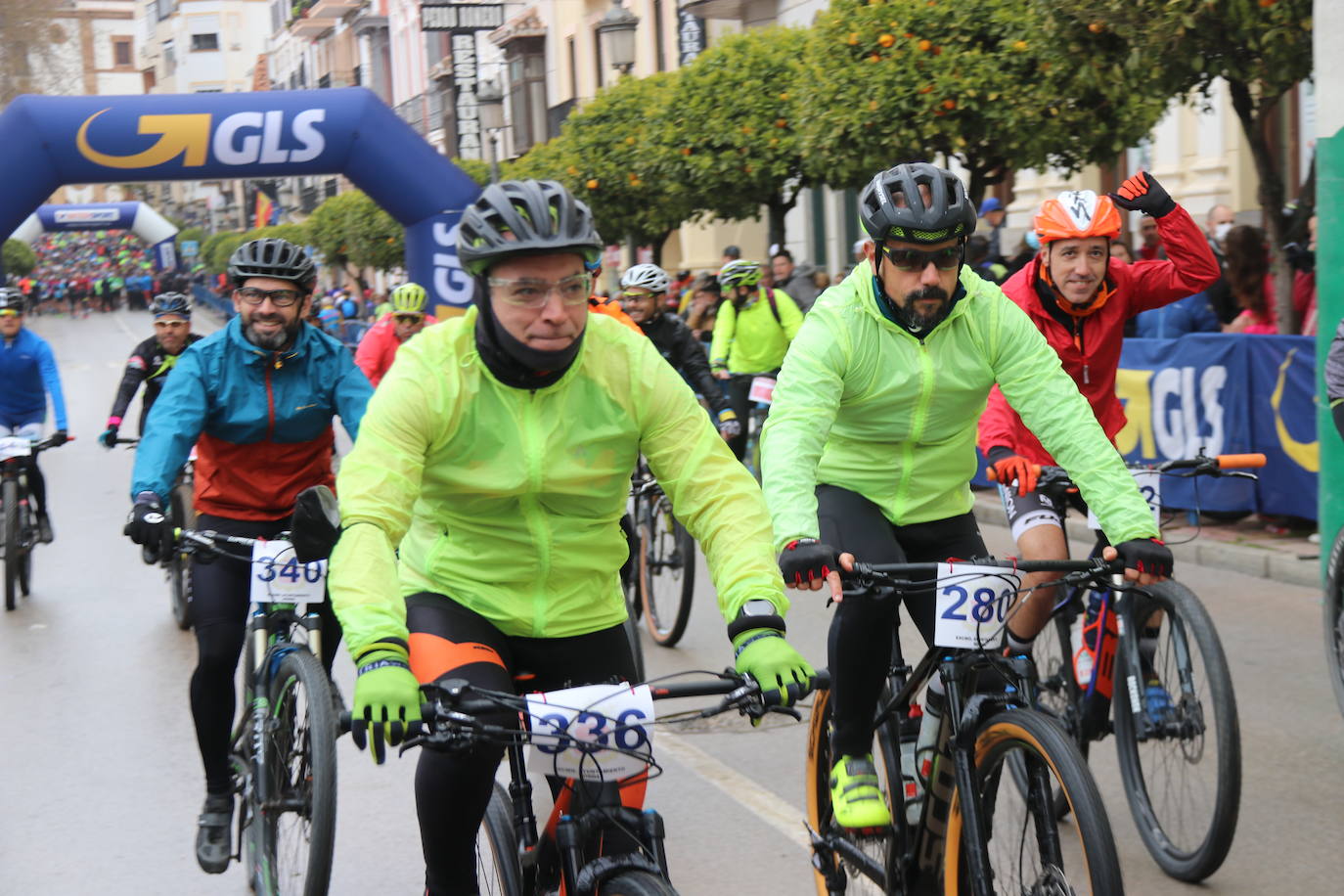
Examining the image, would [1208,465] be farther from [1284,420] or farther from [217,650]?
[1284,420]

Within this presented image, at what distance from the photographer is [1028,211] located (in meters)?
20.4

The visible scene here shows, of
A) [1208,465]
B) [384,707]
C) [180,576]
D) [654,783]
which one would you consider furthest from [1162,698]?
[180,576]

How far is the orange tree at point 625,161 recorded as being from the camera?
72.7 feet

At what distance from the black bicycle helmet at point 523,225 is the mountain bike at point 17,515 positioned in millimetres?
8046

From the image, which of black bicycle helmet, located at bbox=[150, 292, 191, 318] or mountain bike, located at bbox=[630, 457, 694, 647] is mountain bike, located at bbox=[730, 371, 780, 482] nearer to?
mountain bike, located at bbox=[630, 457, 694, 647]

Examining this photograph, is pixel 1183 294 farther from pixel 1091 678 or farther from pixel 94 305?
pixel 94 305

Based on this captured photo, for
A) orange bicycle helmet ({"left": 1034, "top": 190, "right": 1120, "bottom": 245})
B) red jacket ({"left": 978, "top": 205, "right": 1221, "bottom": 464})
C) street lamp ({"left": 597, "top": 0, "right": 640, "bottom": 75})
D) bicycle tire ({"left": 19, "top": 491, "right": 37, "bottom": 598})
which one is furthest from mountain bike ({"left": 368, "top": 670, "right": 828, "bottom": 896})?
street lamp ({"left": 597, "top": 0, "right": 640, "bottom": 75})

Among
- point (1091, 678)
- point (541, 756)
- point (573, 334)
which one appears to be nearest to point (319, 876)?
point (541, 756)

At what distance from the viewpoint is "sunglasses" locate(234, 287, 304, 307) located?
207 inches

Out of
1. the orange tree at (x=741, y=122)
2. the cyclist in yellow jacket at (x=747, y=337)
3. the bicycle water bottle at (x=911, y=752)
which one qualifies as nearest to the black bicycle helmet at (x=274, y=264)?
the bicycle water bottle at (x=911, y=752)

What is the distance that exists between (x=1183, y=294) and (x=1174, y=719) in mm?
1682

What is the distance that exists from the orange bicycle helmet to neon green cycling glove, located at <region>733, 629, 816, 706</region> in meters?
2.57

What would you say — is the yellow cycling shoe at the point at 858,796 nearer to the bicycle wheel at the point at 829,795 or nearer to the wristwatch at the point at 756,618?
the bicycle wheel at the point at 829,795

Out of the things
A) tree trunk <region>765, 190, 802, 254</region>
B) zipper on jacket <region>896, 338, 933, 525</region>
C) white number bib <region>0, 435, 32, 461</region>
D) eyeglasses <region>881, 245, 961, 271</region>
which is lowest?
white number bib <region>0, 435, 32, 461</region>
